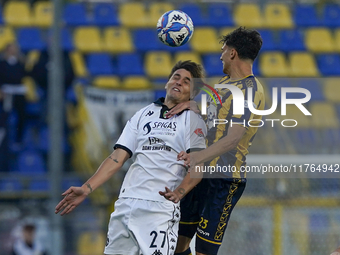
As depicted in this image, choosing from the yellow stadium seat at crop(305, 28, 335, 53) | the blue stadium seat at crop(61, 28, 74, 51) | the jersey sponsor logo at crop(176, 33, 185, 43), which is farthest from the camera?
the yellow stadium seat at crop(305, 28, 335, 53)

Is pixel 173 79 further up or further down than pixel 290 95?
further up

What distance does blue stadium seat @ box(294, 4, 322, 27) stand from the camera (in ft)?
38.7

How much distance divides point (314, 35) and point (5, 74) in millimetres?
6447

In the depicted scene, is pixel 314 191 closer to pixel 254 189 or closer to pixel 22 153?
pixel 254 189

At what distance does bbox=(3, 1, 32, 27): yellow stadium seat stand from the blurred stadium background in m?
0.02

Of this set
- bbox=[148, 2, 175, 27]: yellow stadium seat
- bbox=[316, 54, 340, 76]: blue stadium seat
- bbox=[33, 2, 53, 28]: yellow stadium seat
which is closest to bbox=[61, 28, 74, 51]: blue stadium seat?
bbox=[33, 2, 53, 28]: yellow stadium seat

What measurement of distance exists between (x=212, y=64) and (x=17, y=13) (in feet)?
13.4

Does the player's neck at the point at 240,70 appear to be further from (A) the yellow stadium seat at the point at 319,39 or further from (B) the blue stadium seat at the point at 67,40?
(A) the yellow stadium seat at the point at 319,39

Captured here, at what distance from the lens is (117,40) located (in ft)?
36.1

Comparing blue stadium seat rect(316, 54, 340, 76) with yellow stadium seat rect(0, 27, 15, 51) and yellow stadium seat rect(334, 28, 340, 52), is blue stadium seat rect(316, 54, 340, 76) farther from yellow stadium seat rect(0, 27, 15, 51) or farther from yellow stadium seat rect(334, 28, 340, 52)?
yellow stadium seat rect(0, 27, 15, 51)

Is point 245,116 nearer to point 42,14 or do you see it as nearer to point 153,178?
point 153,178

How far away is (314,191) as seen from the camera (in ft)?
24.9

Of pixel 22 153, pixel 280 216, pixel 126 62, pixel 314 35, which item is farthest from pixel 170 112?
pixel 314 35

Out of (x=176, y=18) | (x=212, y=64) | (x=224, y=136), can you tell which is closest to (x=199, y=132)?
(x=224, y=136)
